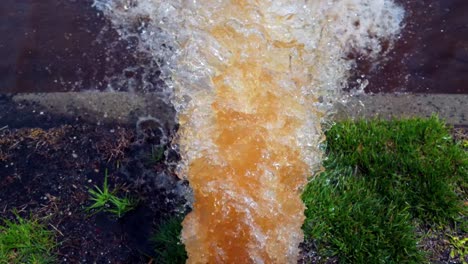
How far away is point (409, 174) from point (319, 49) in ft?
2.56

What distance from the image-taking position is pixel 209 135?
8.78 feet

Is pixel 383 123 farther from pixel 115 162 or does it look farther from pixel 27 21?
pixel 27 21

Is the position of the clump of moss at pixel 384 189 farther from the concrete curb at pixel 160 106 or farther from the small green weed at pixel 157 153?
the small green weed at pixel 157 153

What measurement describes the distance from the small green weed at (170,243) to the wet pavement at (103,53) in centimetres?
A: 76

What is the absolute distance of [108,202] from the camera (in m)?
2.73

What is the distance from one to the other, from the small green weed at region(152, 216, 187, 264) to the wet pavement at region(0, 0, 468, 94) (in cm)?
76

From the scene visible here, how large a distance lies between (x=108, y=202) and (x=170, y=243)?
369 mm

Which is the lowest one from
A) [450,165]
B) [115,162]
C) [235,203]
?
[115,162]

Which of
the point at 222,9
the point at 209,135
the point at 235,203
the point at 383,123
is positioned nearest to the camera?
the point at 235,203

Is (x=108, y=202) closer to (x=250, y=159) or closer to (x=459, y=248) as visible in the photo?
(x=250, y=159)

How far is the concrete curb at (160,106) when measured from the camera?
291cm

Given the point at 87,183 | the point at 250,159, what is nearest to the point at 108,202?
the point at 87,183

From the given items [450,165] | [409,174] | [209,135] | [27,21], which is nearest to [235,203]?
[209,135]

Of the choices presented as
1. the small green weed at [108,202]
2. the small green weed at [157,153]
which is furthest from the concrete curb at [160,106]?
the small green weed at [108,202]
